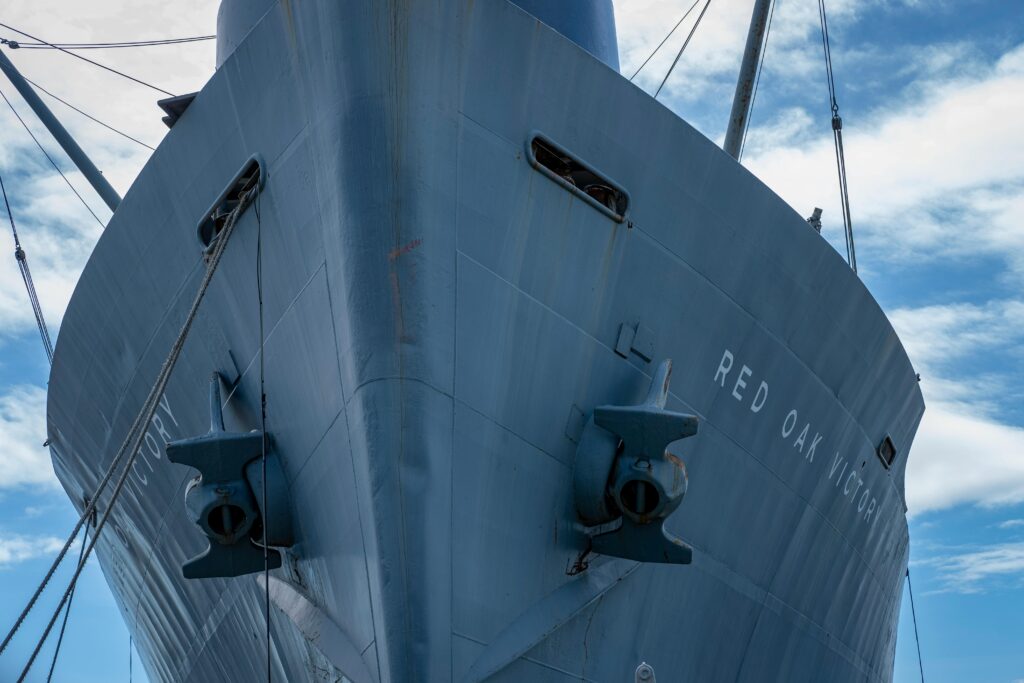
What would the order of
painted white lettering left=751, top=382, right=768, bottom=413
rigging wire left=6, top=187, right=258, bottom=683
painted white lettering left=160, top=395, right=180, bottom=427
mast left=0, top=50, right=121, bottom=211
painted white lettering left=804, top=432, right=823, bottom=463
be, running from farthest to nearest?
mast left=0, top=50, right=121, bottom=211 < painted white lettering left=804, top=432, right=823, bottom=463 < painted white lettering left=160, top=395, right=180, bottom=427 < painted white lettering left=751, top=382, right=768, bottom=413 < rigging wire left=6, top=187, right=258, bottom=683

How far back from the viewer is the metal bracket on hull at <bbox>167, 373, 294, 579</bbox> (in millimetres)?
7305

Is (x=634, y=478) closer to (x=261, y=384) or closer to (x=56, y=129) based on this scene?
(x=261, y=384)

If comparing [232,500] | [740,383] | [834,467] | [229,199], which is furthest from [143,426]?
[834,467]

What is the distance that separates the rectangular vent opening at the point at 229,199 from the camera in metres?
8.01

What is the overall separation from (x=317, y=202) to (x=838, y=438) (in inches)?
190

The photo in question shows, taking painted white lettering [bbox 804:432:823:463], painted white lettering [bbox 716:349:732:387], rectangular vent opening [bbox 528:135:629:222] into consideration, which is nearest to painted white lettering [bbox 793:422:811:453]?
painted white lettering [bbox 804:432:823:463]

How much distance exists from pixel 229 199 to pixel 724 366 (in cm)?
367

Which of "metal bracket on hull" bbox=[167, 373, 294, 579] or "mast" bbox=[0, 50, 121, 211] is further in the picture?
"mast" bbox=[0, 50, 121, 211]

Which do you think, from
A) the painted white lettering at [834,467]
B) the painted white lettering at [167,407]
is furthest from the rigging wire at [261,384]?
the painted white lettering at [834,467]

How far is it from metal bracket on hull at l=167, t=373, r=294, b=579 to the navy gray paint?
153 mm

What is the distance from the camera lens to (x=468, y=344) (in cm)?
709

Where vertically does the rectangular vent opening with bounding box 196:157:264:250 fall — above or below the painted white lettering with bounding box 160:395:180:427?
above

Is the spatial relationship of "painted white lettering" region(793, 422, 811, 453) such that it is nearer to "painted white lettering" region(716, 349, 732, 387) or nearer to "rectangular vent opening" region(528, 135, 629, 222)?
"painted white lettering" region(716, 349, 732, 387)

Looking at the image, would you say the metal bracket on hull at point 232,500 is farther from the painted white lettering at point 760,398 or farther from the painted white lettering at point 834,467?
the painted white lettering at point 834,467
